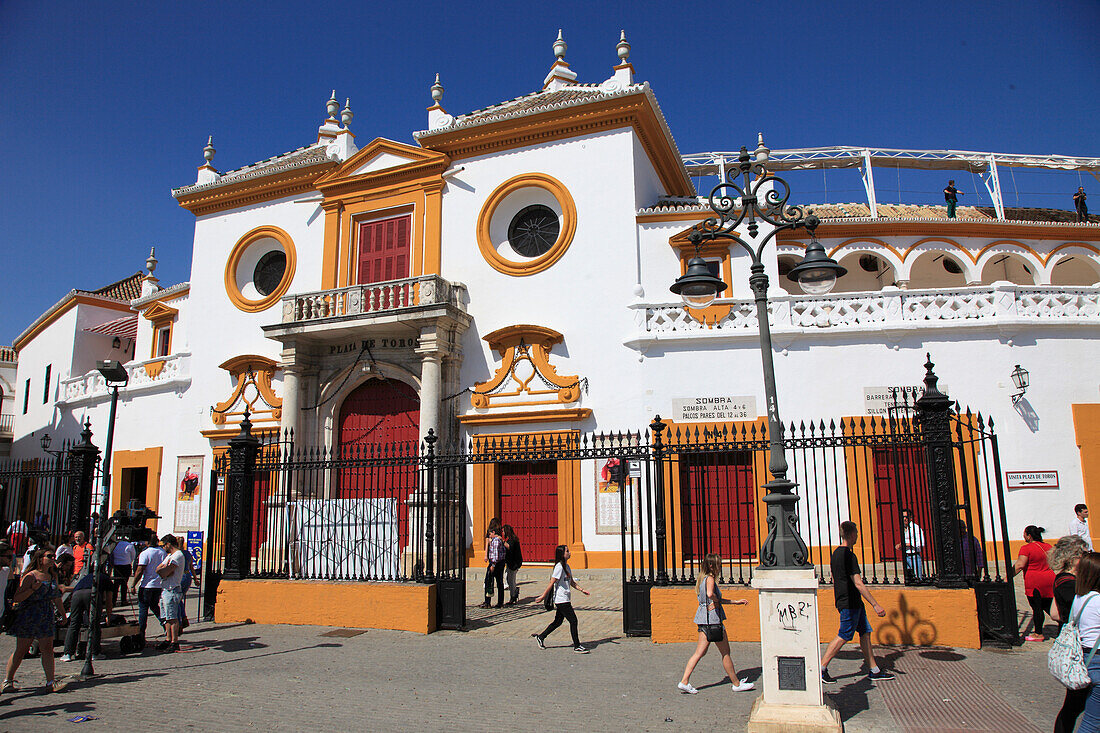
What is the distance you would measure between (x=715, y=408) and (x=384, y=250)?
1000 cm

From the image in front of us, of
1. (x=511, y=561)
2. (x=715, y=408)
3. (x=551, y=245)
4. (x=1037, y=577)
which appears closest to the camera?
(x=1037, y=577)

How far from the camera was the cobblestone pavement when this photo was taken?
20.1 feet

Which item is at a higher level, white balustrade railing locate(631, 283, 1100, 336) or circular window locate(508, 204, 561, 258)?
circular window locate(508, 204, 561, 258)

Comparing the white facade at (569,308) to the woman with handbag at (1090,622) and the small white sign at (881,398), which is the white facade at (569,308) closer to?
the small white sign at (881,398)

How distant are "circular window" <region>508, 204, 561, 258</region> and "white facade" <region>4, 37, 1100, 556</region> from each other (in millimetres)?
233

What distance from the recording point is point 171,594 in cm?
923

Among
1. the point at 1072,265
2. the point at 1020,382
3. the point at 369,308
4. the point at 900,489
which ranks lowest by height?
the point at 900,489

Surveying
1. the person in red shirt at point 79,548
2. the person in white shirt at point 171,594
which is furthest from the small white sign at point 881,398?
the person in red shirt at point 79,548

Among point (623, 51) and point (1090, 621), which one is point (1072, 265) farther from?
point (1090, 621)

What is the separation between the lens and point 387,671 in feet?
25.7

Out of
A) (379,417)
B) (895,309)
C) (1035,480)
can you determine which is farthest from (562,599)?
(379,417)

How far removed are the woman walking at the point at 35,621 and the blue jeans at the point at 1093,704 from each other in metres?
8.97

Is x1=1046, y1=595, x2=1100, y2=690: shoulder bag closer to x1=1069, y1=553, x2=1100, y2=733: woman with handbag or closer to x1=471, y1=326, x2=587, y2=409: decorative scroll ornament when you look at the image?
x1=1069, y1=553, x2=1100, y2=733: woman with handbag

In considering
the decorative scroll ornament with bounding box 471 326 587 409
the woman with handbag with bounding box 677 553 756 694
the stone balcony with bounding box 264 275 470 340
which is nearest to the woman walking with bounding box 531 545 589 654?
the woman with handbag with bounding box 677 553 756 694
